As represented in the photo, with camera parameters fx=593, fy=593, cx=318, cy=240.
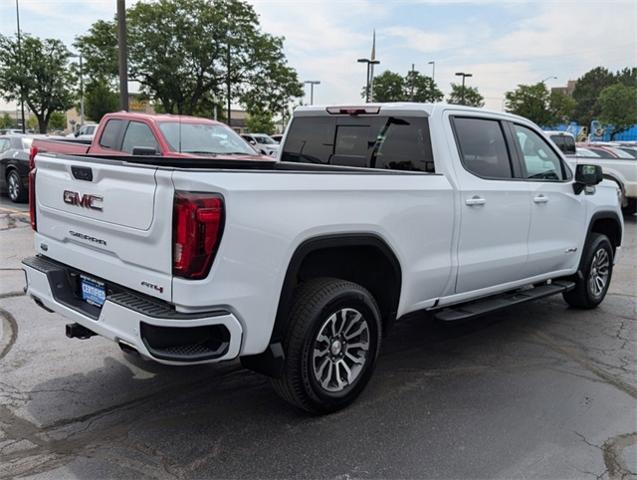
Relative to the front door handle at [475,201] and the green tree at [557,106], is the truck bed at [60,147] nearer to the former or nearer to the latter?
the front door handle at [475,201]

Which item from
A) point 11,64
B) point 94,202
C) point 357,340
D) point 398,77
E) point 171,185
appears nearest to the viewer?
point 171,185

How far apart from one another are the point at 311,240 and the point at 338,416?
3.88 ft

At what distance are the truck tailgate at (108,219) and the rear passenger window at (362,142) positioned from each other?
2165 mm

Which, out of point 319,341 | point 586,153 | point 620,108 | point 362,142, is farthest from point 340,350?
point 620,108

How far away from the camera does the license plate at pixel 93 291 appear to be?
11.4 ft

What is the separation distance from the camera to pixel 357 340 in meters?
3.87

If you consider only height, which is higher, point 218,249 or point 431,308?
point 218,249

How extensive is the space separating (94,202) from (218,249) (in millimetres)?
965

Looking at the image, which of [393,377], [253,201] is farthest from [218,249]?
[393,377]

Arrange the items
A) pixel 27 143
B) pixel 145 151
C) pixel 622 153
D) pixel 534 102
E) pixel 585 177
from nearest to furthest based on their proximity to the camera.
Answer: pixel 585 177, pixel 145 151, pixel 27 143, pixel 622 153, pixel 534 102

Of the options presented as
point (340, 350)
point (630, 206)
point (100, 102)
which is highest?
point (100, 102)

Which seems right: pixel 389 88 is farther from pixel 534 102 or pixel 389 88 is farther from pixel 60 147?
pixel 60 147

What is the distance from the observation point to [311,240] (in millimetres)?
3400

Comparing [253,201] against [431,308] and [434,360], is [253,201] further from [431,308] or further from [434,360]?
[434,360]
